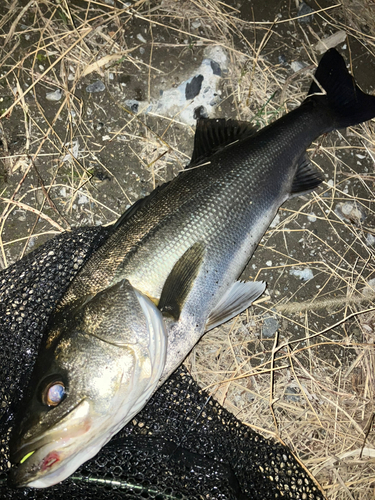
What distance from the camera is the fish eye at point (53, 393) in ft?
5.94

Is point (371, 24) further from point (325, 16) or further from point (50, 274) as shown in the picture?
point (50, 274)

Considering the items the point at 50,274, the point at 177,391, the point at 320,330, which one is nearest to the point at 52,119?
the point at 50,274

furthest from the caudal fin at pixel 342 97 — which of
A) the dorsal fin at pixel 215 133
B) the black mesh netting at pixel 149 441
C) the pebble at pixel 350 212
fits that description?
the black mesh netting at pixel 149 441

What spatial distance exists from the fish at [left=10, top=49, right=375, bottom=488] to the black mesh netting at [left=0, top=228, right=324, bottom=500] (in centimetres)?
35

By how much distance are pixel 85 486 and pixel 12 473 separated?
566 millimetres

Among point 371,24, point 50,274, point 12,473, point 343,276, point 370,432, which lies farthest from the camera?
point 371,24

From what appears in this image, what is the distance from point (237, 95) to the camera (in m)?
3.21

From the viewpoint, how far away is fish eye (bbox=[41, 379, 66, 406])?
1810mm

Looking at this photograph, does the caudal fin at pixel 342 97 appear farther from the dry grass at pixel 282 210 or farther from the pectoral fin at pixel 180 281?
the pectoral fin at pixel 180 281

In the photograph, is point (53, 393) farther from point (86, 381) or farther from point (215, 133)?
point (215, 133)

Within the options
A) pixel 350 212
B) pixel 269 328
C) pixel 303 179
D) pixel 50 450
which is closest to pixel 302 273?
pixel 269 328

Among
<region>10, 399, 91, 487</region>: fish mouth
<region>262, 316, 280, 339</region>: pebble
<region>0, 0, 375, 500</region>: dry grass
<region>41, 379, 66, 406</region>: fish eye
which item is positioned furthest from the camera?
<region>262, 316, 280, 339</region>: pebble

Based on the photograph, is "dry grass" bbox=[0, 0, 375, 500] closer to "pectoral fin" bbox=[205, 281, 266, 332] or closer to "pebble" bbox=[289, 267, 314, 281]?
"pebble" bbox=[289, 267, 314, 281]

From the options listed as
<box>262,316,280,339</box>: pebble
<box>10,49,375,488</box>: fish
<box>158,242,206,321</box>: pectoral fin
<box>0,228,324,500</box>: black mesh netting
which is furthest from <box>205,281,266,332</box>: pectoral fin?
<box>262,316,280,339</box>: pebble
